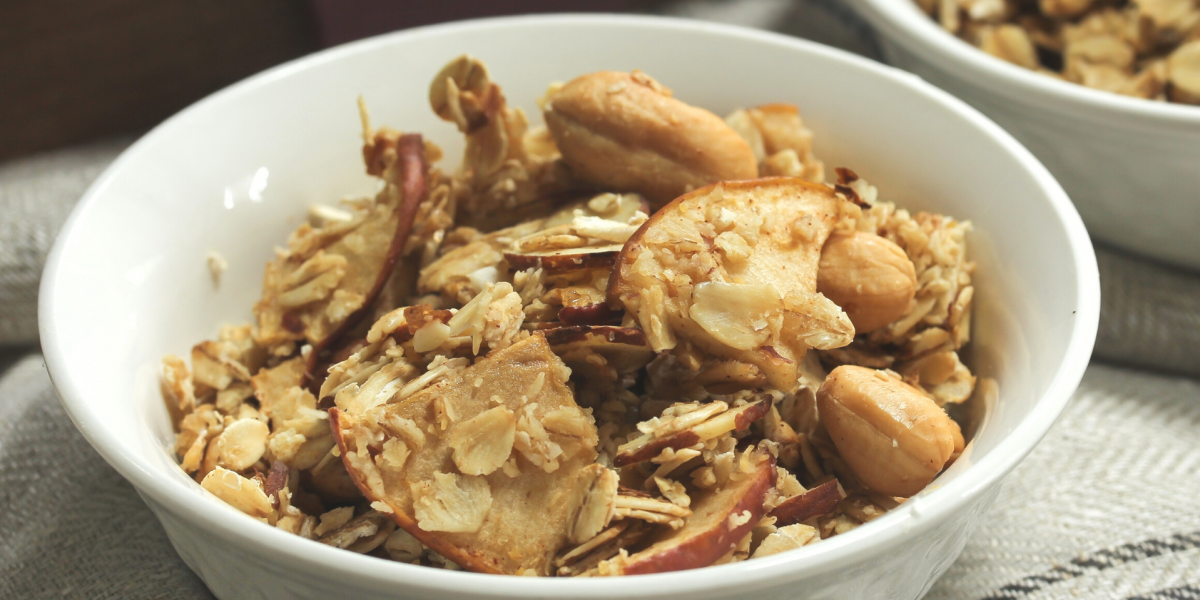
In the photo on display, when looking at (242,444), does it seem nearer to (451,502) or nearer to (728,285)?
(451,502)

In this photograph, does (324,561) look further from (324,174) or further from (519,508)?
(324,174)

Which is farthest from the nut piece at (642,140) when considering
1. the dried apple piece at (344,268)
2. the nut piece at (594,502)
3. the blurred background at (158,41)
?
the blurred background at (158,41)

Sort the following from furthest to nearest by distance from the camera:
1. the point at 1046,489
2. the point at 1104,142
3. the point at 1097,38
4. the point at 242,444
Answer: the point at 1097,38, the point at 1104,142, the point at 1046,489, the point at 242,444

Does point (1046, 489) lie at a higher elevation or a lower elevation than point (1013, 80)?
lower

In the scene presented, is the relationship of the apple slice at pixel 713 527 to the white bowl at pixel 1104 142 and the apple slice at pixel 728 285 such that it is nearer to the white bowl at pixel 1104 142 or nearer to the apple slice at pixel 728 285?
the apple slice at pixel 728 285

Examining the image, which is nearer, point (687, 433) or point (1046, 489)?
point (687, 433)

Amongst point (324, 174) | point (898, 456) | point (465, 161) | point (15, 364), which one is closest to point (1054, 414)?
point (898, 456)

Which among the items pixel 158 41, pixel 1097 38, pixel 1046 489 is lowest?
pixel 1046 489

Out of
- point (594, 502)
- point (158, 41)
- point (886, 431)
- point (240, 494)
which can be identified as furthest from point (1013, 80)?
point (158, 41)
